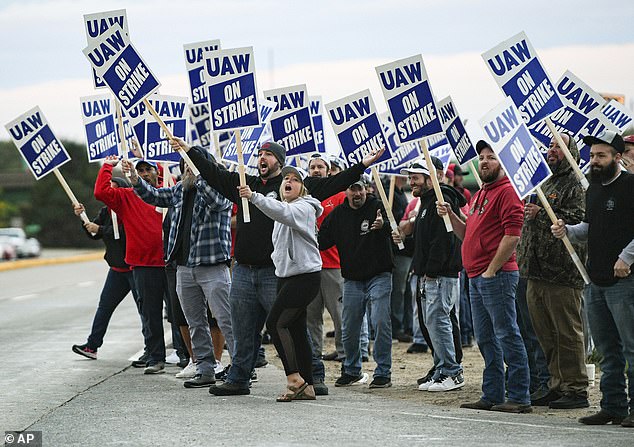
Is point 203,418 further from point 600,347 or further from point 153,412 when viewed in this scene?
point 600,347

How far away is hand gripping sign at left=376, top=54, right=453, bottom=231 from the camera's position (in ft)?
37.7

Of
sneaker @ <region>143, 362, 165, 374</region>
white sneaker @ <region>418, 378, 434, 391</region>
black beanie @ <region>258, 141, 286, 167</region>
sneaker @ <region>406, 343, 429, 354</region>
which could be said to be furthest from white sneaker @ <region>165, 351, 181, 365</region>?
black beanie @ <region>258, 141, 286, 167</region>

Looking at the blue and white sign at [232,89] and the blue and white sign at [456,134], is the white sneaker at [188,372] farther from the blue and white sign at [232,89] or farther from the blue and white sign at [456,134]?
the blue and white sign at [456,134]

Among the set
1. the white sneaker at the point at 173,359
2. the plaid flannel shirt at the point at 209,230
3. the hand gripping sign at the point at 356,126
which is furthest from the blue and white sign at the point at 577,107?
the white sneaker at the point at 173,359

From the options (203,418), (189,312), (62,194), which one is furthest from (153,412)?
(62,194)

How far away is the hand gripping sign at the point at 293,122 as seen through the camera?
44.6ft

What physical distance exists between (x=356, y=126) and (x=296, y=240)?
3.06m

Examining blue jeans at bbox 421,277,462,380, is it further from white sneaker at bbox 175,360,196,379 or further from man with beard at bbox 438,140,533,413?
white sneaker at bbox 175,360,196,379

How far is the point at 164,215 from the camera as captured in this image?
42.5 feet

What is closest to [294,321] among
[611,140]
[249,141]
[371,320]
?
[371,320]

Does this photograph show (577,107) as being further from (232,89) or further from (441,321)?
(232,89)

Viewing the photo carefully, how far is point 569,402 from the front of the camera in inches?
392

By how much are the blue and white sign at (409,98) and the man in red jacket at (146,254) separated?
3.25 m

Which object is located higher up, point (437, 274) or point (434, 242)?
point (434, 242)
